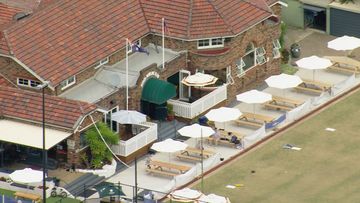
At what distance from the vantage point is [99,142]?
11888 centimetres

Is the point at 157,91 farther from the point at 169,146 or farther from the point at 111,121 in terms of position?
the point at 169,146

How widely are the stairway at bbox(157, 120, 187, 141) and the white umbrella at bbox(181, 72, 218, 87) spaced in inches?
109

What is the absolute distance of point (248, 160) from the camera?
121 meters

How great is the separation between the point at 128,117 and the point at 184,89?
8.84 m

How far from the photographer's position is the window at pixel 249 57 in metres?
132

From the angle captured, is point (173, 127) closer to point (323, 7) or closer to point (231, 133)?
point (231, 133)

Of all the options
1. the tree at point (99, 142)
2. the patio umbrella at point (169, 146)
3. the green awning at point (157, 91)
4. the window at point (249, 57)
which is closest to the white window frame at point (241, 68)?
the window at point (249, 57)

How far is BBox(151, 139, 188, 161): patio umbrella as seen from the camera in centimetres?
11912

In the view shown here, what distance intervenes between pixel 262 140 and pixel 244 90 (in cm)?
831

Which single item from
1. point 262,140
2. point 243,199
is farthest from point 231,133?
point 243,199

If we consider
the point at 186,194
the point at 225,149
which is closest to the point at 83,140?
the point at 186,194

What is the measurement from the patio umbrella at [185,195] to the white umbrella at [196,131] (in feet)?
23.4

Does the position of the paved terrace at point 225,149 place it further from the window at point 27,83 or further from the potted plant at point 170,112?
the window at point 27,83

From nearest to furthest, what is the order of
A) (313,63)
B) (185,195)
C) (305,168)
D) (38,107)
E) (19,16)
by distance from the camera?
(185,195) < (38,107) < (305,168) < (19,16) < (313,63)
